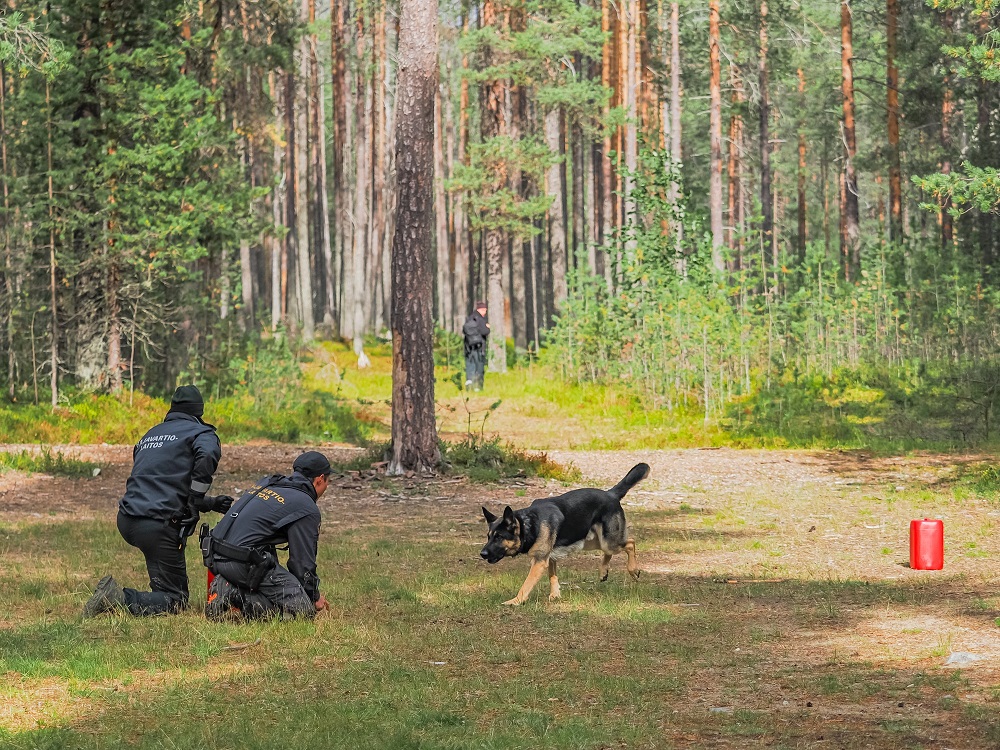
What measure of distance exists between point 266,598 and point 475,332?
20.8 metres

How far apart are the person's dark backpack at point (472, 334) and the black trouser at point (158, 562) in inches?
794

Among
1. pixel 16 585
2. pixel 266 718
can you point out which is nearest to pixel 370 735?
pixel 266 718

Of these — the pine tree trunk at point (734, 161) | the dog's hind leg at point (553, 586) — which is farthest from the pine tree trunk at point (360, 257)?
the dog's hind leg at point (553, 586)

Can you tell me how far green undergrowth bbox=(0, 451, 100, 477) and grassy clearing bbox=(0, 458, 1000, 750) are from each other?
4360 mm

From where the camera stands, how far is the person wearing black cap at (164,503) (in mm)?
8539

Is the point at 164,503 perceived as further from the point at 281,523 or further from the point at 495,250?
the point at 495,250

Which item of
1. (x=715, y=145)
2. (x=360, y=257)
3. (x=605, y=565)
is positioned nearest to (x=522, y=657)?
(x=605, y=565)

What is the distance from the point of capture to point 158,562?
345 inches

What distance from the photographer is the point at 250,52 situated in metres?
26.2

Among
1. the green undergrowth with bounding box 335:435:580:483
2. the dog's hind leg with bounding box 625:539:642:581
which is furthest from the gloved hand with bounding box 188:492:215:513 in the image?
the green undergrowth with bounding box 335:435:580:483

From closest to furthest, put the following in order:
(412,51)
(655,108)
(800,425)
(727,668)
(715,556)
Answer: (727,668) → (715,556) → (412,51) → (800,425) → (655,108)

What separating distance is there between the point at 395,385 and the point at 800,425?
769 centimetres

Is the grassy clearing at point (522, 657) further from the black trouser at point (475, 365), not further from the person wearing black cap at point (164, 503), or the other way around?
the black trouser at point (475, 365)

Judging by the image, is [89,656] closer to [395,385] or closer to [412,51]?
[395,385]
